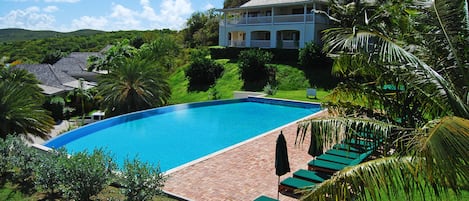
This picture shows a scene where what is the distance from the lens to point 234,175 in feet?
33.4

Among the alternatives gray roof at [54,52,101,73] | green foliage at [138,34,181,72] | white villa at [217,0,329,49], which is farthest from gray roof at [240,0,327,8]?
gray roof at [54,52,101,73]

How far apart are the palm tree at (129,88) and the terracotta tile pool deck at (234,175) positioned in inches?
522

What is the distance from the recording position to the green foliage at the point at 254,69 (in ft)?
102

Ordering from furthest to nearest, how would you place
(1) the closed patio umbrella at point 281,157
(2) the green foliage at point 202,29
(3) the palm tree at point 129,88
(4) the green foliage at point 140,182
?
(2) the green foliage at point 202,29 < (3) the palm tree at point 129,88 < (1) the closed patio umbrella at point 281,157 < (4) the green foliage at point 140,182

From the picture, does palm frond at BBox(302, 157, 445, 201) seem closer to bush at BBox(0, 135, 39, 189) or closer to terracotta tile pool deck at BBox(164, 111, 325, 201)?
terracotta tile pool deck at BBox(164, 111, 325, 201)

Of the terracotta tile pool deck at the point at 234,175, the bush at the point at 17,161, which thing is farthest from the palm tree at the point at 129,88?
Result: the bush at the point at 17,161

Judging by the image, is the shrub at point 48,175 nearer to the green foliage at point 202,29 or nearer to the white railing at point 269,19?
the white railing at point 269,19

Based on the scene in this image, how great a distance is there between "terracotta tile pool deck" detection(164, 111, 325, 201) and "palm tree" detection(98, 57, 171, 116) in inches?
522

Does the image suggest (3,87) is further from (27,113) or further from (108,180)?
(108,180)

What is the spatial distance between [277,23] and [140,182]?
33.0 meters

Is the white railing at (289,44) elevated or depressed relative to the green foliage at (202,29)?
depressed

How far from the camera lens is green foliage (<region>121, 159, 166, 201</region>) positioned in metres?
7.25

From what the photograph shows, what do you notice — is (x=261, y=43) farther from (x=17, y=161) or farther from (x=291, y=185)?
(x=17, y=161)

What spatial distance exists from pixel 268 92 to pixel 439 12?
21100mm
